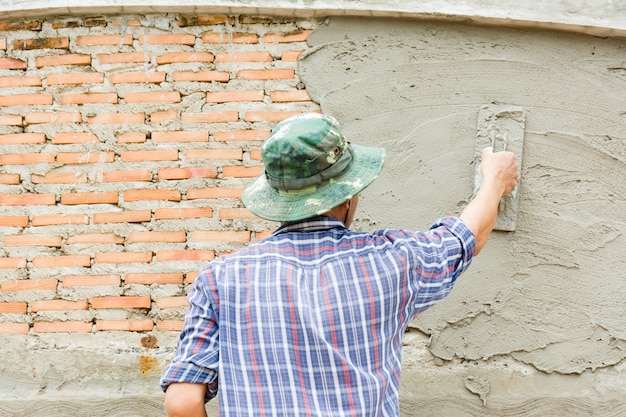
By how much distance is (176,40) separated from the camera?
3.15 metres

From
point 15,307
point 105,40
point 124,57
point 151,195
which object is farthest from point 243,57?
point 15,307

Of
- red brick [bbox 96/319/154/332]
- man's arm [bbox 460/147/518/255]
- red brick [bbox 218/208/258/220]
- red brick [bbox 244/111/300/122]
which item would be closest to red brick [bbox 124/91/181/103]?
red brick [bbox 244/111/300/122]

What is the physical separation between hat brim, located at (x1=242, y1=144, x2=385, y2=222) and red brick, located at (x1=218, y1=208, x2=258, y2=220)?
1.14 metres

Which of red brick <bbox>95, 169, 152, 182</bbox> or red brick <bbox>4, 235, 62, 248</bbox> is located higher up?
red brick <bbox>95, 169, 152, 182</bbox>

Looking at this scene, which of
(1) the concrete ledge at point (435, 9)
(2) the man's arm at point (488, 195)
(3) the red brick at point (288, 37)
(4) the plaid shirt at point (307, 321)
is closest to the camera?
(4) the plaid shirt at point (307, 321)

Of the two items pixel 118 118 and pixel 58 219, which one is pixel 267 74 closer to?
pixel 118 118

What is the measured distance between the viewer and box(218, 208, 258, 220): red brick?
308 centimetres

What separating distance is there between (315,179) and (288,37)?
1.51 meters

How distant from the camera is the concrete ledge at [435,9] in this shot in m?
2.88

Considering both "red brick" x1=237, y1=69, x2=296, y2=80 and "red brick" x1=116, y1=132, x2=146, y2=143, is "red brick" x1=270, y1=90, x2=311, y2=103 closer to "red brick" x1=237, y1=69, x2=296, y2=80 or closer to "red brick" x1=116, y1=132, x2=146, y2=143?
"red brick" x1=237, y1=69, x2=296, y2=80

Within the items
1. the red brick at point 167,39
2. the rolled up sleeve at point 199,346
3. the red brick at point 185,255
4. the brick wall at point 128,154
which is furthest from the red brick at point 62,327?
the rolled up sleeve at point 199,346

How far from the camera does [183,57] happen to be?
3150mm

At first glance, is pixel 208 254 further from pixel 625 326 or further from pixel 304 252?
pixel 625 326

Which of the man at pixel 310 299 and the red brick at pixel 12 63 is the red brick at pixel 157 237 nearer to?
the red brick at pixel 12 63
